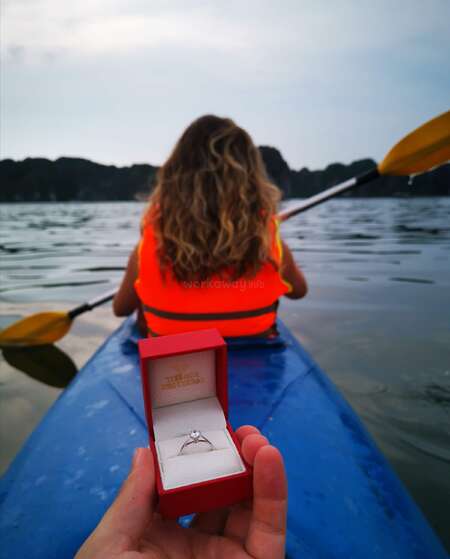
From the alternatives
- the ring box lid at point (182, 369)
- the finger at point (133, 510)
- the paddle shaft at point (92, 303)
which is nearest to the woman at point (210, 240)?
the ring box lid at point (182, 369)

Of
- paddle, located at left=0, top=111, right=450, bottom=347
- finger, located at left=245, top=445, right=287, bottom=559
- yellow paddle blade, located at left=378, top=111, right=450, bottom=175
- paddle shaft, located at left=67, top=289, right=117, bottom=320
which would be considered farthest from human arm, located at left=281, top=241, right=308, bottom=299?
paddle shaft, located at left=67, top=289, right=117, bottom=320

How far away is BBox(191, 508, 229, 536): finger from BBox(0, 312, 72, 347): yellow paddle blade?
3.52 m

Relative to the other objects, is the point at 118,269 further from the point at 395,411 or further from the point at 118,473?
the point at 118,473

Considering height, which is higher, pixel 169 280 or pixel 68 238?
pixel 169 280

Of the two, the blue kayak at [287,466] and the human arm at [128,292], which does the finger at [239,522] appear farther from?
the human arm at [128,292]

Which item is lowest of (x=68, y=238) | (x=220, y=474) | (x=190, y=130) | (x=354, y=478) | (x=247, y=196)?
(x=68, y=238)

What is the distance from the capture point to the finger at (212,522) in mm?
864

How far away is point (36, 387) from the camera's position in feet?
10.8

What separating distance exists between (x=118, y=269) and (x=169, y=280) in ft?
19.7

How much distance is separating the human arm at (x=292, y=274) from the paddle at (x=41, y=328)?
2.11 m

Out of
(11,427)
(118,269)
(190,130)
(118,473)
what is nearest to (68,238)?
(118,269)

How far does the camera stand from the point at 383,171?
12.1 feet

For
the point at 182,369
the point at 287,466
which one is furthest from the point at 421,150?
the point at 182,369

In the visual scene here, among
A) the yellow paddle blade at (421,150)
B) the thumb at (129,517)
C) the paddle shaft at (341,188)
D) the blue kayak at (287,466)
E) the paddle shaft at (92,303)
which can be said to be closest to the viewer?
the thumb at (129,517)
